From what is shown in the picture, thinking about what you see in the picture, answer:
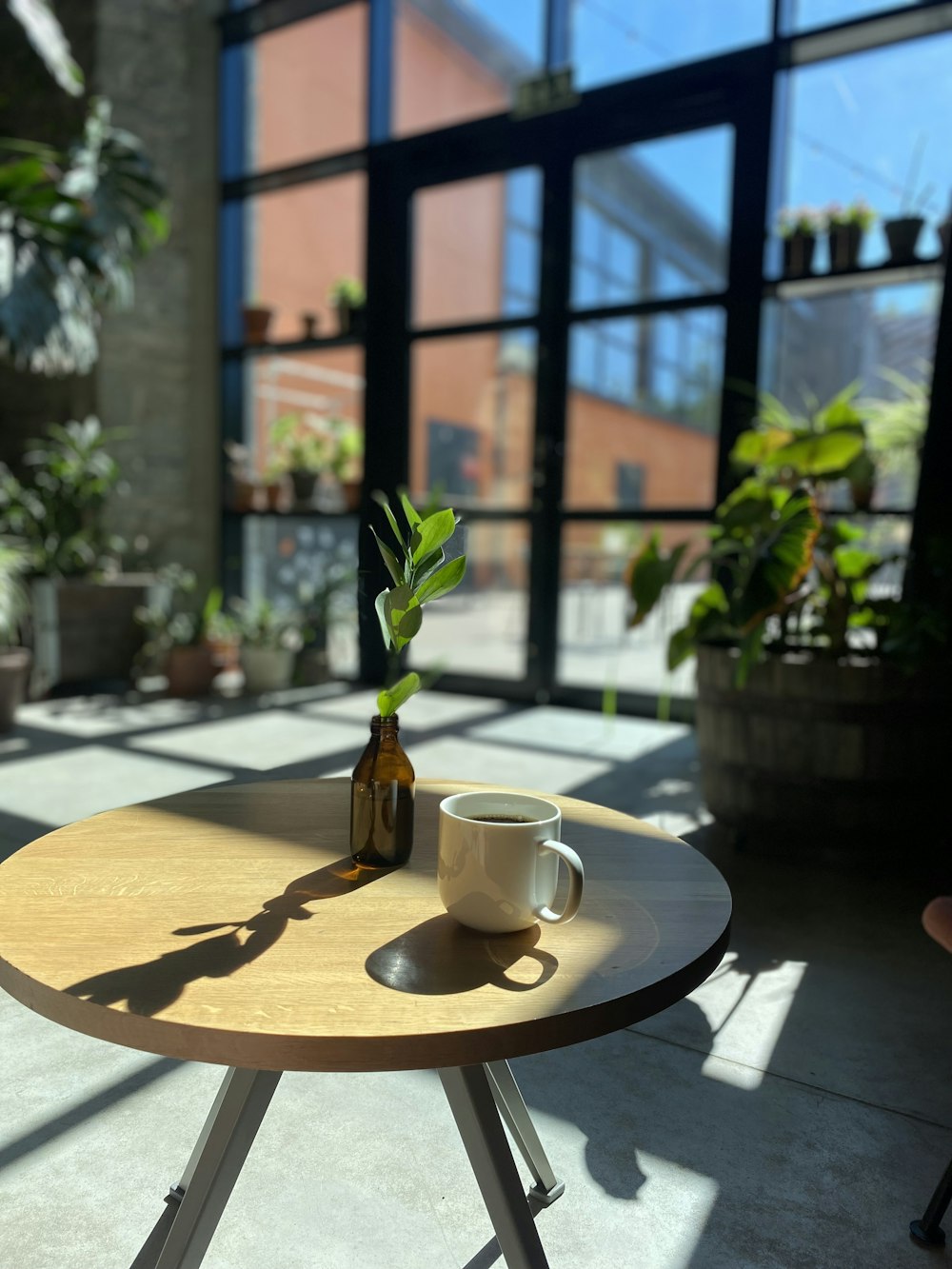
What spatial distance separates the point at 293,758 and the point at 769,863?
1732 millimetres

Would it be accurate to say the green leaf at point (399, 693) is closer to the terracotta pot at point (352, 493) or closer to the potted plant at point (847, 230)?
the potted plant at point (847, 230)

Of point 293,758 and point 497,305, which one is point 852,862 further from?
point 497,305

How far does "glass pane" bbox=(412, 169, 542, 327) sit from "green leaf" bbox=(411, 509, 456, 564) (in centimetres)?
402

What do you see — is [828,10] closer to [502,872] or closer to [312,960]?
[502,872]

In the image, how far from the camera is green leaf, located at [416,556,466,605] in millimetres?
928

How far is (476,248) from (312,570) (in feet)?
6.41

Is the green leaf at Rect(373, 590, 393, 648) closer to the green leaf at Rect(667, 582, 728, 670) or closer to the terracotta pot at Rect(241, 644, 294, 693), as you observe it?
the green leaf at Rect(667, 582, 728, 670)

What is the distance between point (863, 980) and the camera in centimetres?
193

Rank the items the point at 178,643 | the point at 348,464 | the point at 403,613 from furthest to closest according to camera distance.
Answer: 1. the point at 348,464
2. the point at 178,643
3. the point at 403,613

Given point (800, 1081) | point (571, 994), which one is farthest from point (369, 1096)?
point (571, 994)

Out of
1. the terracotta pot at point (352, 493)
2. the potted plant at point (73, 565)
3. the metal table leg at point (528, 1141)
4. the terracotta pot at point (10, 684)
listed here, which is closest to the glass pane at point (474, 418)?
the terracotta pot at point (352, 493)

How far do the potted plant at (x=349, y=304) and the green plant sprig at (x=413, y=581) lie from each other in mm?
4467

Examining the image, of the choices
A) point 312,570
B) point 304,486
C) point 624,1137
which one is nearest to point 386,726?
point 624,1137

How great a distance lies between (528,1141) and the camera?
1.25 meters
